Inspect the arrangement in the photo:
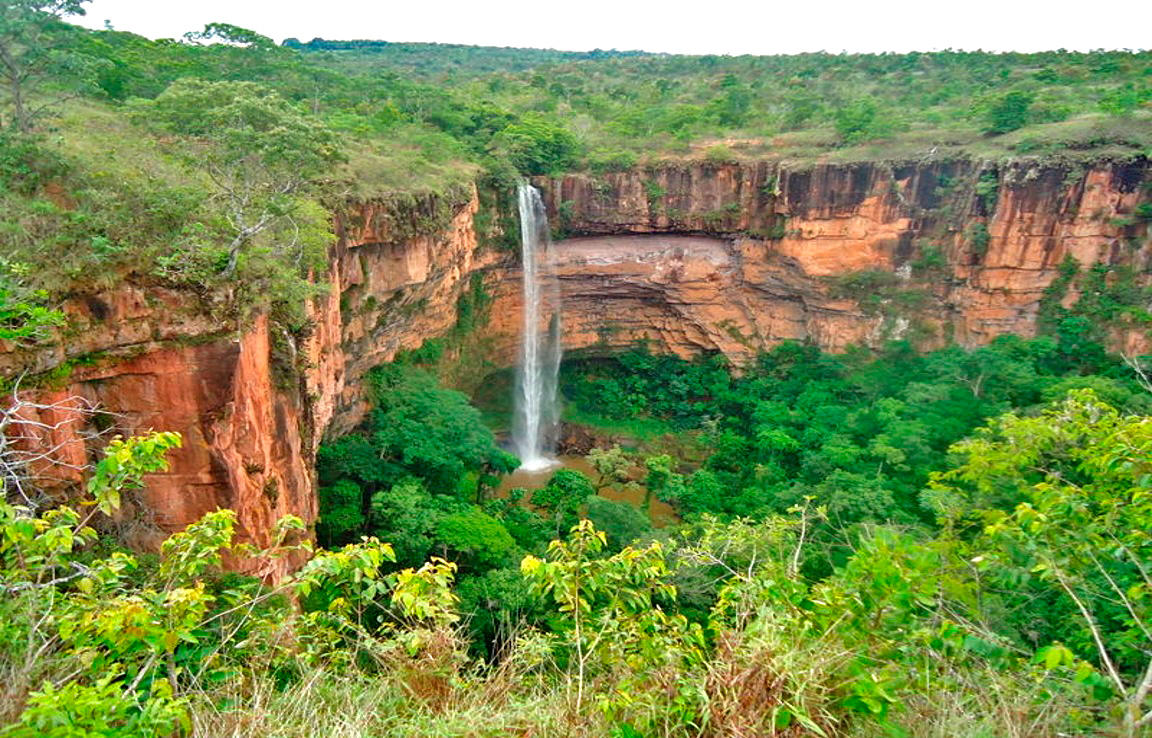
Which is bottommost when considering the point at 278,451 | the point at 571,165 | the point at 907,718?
the point at 278,451

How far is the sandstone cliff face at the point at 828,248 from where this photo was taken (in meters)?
17.0

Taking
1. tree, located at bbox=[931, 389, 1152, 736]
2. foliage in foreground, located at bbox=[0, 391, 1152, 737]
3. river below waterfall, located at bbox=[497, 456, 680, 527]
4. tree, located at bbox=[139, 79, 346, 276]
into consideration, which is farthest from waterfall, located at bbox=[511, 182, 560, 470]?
foliage in foreground, located at bbox=[0, 391, 1152, 737]

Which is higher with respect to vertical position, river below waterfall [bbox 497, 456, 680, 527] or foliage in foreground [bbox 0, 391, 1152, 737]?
foliage in foreground [bbox 0, 391, 1152, 737]

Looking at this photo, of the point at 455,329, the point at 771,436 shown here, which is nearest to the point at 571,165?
the point at 455,329

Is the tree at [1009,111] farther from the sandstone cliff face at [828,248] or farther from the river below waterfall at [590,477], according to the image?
the river below waterfall at [590,477]

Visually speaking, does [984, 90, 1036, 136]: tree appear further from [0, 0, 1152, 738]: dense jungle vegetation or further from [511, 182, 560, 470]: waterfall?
[511, 182, 560, 470]: waterfall

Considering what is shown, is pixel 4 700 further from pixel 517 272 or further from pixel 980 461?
pixel 517 272

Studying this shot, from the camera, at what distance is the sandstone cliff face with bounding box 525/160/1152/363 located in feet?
55.8

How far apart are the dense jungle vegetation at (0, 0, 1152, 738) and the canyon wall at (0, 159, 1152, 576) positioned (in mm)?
512

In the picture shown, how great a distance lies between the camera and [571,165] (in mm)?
20531

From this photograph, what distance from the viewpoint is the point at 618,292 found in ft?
72.3

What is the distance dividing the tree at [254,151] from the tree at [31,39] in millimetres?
1522

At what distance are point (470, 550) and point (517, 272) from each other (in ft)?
36.6

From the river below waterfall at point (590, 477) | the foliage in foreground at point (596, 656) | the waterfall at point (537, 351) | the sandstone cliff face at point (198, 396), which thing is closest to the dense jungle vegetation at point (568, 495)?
the foliage in foreground at point (596, 656)
